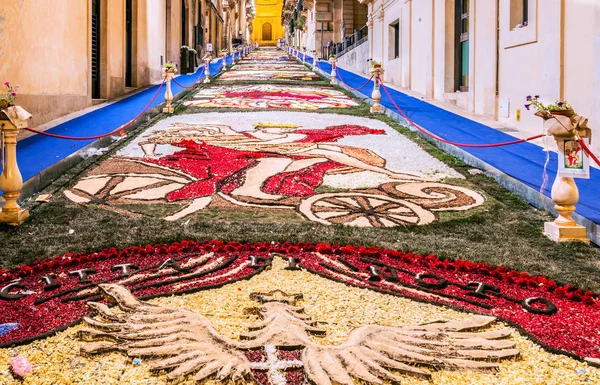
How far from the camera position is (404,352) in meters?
1.86

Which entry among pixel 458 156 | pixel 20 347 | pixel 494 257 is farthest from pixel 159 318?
pixel 458 156

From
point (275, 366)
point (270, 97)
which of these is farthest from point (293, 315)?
point (270, 97)

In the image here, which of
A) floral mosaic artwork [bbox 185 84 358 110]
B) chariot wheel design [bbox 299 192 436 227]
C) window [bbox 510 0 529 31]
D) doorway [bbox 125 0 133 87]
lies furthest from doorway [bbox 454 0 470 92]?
chariot wheel design [bbox 299 192 436 227]

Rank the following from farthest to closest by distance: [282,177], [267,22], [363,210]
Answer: [267,22] → [282,177] → [363,210]

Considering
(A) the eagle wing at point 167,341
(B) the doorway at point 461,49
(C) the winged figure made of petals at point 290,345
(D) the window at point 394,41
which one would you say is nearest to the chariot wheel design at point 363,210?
(C) the winged figure made of petals at point 290,345

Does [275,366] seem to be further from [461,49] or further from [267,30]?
[267,30]

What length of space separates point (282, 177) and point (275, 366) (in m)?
3.21

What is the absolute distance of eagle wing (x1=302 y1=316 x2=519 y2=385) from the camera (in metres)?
1.74

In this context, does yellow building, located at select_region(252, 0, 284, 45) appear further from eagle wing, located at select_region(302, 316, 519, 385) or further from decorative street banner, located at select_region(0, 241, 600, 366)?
eagle wing, located at select_region(302, 316, 519, 385)

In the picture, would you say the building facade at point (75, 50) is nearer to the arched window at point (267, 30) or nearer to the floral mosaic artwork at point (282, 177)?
the floral mosaic artwork at point (282, 177)

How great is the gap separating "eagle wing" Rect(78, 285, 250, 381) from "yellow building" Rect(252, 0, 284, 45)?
76.7 metres

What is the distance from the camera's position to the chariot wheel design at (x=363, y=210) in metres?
3.72

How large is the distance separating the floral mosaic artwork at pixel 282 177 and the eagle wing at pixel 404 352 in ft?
5.38

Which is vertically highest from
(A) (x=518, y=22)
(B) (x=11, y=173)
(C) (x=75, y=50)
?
(A) (x=518, y=22)
